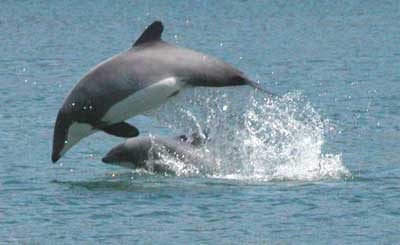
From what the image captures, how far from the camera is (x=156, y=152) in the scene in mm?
23875

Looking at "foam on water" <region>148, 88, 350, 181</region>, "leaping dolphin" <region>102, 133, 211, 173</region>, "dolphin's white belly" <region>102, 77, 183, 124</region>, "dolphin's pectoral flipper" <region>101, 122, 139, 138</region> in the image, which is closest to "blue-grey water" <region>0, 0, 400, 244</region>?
"foam on water" <region>148, 88, 350, 181</region>

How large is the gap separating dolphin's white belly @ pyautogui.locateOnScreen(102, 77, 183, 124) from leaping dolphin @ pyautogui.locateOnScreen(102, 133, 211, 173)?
256cm

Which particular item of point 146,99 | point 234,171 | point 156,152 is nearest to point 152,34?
point 146,99

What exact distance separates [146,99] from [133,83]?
300 millimetres

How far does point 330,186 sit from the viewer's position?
22.0 meters

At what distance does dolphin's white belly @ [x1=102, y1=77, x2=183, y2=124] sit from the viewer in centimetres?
2097

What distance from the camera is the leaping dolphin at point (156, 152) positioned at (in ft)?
77.6

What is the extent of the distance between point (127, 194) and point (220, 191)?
138 centimetres

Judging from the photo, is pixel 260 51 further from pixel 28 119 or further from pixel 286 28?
pixel 28 119

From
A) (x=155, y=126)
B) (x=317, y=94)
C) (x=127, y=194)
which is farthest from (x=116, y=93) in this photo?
(x=317, y=94)

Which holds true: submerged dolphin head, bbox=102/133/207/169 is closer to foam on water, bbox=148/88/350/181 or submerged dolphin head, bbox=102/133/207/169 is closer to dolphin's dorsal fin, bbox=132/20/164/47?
foam on water, bbox=148/88/350/181

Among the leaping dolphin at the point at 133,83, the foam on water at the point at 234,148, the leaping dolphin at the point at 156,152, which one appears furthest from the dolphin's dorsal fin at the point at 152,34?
the leaping dolphin at the point at 156,152

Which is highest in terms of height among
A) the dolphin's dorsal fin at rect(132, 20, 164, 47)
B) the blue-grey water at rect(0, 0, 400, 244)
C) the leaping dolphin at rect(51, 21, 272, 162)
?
the dolphin's dorsal fin at rect(132, 20, 164, 47)

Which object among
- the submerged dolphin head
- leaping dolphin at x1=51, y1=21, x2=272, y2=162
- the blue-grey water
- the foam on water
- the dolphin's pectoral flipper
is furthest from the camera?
the submerged dolphin head
